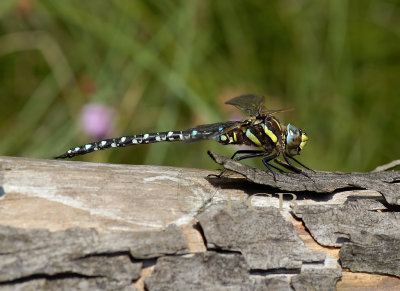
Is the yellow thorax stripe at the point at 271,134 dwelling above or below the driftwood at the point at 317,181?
above

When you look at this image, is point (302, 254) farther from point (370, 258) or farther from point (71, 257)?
point (71, 257)

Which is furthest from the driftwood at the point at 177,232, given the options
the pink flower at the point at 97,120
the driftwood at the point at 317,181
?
the pink flower at the point at 97,120

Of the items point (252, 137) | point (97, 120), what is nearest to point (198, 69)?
point (97, 120)

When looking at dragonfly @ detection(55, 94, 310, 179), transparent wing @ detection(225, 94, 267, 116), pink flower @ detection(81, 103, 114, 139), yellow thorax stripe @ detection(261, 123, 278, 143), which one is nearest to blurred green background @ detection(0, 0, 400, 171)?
pink flower @ detection(81, 103, 114, 139)

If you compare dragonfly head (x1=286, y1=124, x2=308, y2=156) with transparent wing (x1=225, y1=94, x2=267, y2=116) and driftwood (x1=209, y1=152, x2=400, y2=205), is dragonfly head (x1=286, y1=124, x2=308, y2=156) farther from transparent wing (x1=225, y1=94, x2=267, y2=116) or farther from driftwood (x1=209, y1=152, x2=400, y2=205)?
driftwood (x1=209, y1=152, x2=400, y2=205)

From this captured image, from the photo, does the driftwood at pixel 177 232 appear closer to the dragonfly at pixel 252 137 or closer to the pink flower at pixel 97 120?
the dragonfly at pixel 252 137

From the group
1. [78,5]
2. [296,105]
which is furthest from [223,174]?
[78,5]
